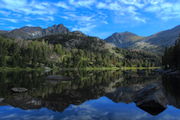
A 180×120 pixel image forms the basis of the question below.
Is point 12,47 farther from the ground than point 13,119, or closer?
farther from the ground

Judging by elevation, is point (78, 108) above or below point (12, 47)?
below

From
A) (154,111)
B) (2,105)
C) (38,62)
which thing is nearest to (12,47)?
(38,62)

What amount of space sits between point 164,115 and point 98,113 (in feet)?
30.3

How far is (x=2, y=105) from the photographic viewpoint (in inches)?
1067

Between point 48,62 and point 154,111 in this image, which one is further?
point 48,62

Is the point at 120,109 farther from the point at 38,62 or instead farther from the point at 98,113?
the point at 38,62

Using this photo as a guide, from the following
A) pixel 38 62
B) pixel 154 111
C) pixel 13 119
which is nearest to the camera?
→ pixel 13 119

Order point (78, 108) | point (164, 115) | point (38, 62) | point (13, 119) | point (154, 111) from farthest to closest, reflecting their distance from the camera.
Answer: point (38, 62)
point (78, 108)
point (154, 111)
point (164, 115)
point (13, 119)

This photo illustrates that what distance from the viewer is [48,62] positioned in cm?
19500

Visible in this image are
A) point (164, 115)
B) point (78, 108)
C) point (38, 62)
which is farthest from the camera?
point (38, 62)

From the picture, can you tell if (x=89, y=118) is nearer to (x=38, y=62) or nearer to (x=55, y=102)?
(x=55, y=102)

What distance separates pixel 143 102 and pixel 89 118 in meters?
10.4

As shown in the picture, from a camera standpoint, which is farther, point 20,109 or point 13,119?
point 20,109

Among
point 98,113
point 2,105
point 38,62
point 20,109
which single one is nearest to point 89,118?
point 98,113
